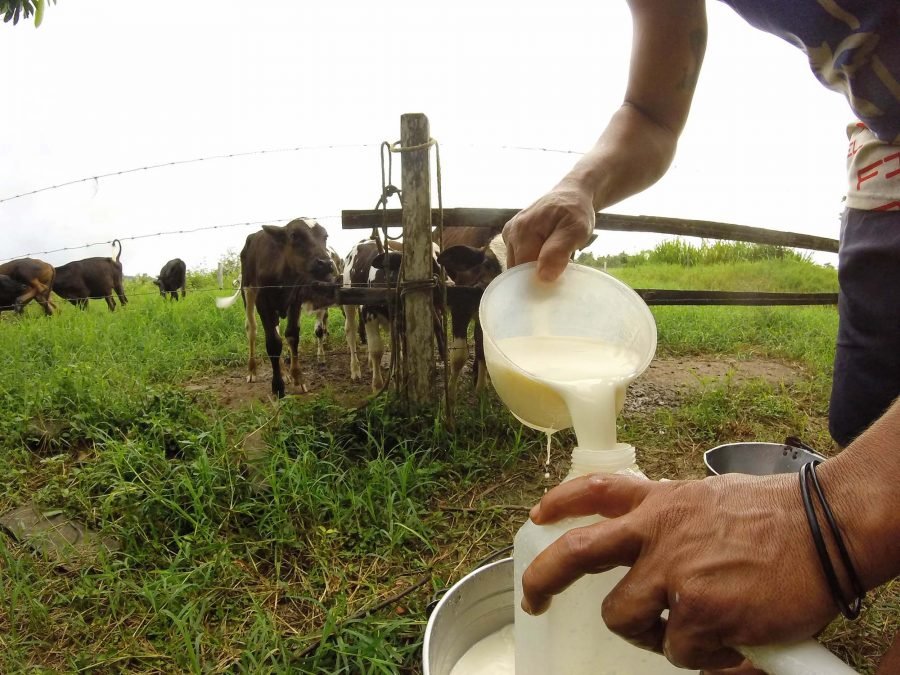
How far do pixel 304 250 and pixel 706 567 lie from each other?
4818mm

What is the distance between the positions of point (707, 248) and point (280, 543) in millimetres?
9701

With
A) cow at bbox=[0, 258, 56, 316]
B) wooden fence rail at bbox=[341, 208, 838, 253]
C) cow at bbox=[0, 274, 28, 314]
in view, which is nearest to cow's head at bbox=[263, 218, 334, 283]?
wooden fence rail at bbox=[341, 208, 838, 253]

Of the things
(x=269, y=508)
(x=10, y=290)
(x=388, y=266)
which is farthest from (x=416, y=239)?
(x=10, y=290)

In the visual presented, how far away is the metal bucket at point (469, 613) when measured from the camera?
1230 millimetres

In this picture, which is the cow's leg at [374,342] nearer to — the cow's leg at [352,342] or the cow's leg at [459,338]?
the cow's leg at [352,342]

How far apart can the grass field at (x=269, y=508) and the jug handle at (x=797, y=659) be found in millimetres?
1324

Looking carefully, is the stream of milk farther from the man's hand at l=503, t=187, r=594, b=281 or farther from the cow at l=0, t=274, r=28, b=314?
the cow at l=0, t=274, r=28, b=314

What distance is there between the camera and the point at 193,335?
243 inches

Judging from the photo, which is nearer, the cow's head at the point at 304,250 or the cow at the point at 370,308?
the cow at the point at 370,308

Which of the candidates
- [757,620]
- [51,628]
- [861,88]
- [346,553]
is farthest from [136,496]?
[861,88]

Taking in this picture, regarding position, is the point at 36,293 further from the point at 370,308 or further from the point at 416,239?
the point at 416,239

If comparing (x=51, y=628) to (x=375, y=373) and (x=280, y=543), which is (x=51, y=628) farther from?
(x=375, y=373)

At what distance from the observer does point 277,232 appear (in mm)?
5039

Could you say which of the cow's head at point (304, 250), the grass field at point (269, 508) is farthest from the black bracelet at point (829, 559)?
the cow's head at point (304, 250)
